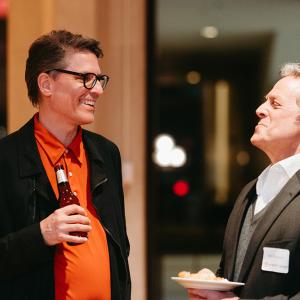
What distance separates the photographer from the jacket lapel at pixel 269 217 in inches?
101

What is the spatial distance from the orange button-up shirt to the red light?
147 inches

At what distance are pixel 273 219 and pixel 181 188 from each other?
13.2ft

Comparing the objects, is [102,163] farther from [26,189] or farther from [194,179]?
[194,179]

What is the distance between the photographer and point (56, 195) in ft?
8.67

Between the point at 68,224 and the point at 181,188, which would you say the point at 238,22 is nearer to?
the point at 181,188

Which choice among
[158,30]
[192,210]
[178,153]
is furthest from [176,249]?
[158,30]

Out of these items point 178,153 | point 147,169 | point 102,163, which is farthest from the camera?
point 178,153

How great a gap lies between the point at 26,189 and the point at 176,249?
4.12 m

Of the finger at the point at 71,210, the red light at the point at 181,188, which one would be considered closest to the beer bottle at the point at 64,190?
the finger at the point at 71,210

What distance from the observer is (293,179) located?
2.62 metres

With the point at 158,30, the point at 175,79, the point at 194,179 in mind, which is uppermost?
the point at 158,30

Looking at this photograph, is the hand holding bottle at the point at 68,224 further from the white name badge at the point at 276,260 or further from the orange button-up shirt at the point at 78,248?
the white name badge at the point at 276,260

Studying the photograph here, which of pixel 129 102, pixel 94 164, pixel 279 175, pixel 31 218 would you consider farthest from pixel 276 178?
pixel 129 102

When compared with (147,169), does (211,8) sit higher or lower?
higher
